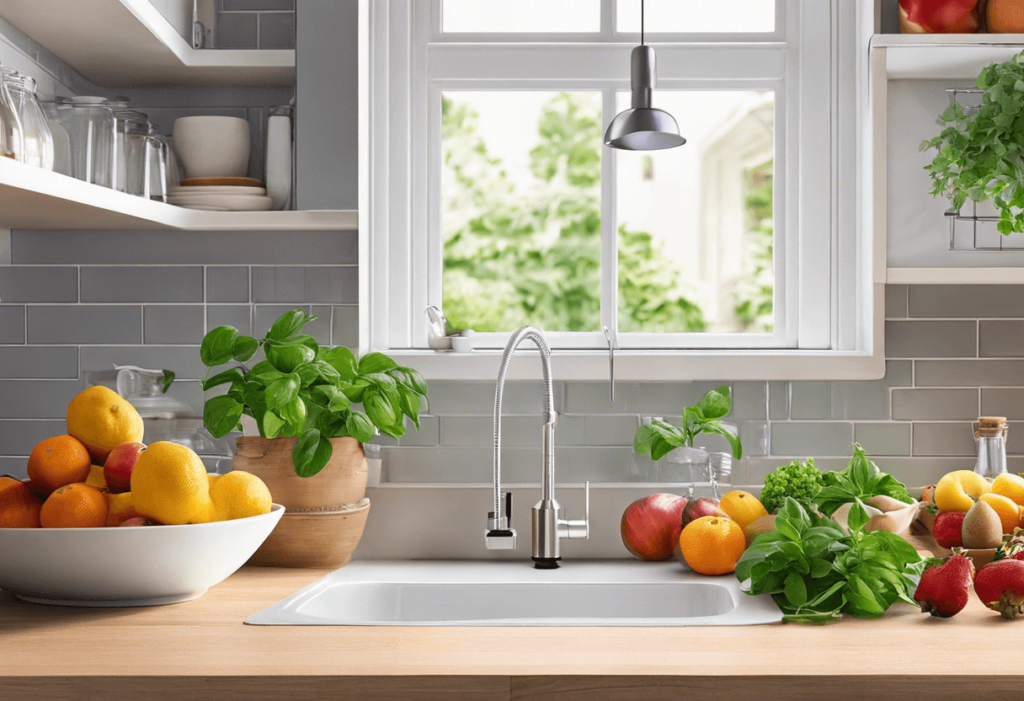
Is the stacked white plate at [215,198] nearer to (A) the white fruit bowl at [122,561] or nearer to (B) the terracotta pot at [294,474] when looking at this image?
(B) the terracotta pot at [294,474]

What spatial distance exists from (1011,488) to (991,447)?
0.14 m

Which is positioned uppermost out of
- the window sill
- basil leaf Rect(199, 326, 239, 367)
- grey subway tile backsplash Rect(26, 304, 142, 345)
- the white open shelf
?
the white open shelf

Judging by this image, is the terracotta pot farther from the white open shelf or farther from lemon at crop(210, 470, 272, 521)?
the white open shelf

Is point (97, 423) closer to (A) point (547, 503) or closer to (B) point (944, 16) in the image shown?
(A) point (547, 503)

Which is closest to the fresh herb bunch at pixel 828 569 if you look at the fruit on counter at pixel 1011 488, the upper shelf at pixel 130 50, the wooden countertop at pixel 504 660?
the wooden countertop at pixel 504 660

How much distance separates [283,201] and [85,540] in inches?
33.6

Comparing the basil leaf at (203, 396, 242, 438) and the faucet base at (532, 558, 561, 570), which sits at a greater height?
the basil leaf at (203, 396, 242, 438)

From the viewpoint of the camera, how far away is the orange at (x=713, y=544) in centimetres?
143

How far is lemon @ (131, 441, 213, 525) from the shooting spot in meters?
1.17

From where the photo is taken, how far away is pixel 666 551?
1588 millimetres

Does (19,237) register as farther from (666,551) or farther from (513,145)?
(666,551)

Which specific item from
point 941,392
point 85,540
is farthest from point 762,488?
point 85,540

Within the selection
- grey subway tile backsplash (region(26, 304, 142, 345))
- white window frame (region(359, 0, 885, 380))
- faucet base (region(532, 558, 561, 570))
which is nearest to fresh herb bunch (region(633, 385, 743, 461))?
white window frame (region(359, 0, 885, 380))

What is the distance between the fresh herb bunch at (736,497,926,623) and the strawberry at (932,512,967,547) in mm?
227
